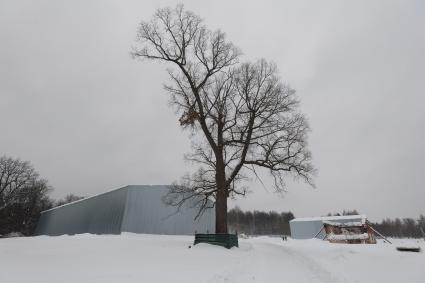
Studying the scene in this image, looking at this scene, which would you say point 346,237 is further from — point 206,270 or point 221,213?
point 206,270

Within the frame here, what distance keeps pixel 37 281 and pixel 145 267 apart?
2707 mm

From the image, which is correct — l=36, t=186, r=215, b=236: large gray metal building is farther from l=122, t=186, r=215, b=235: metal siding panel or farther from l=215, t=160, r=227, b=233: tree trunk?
l=215, t=160, r=227, b=233: tree trunk

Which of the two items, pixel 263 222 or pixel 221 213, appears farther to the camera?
pixel 263 222

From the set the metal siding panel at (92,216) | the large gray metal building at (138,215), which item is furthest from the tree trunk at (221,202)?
the metal siding panel at (92,216)

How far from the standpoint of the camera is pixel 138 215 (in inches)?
1160

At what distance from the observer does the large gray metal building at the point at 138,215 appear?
95.5 ft

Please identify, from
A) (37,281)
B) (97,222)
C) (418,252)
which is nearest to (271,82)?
(418,252)

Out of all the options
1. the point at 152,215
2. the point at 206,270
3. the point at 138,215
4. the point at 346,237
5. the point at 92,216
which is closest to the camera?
the point at 206,270

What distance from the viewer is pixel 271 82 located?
1862 centimetres

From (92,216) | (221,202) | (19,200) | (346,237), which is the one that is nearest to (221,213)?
(221,202)

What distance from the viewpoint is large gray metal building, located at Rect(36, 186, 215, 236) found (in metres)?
29.1

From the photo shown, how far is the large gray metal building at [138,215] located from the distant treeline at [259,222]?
88491mm

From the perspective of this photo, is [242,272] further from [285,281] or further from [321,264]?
[321,264]

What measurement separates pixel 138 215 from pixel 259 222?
116m
